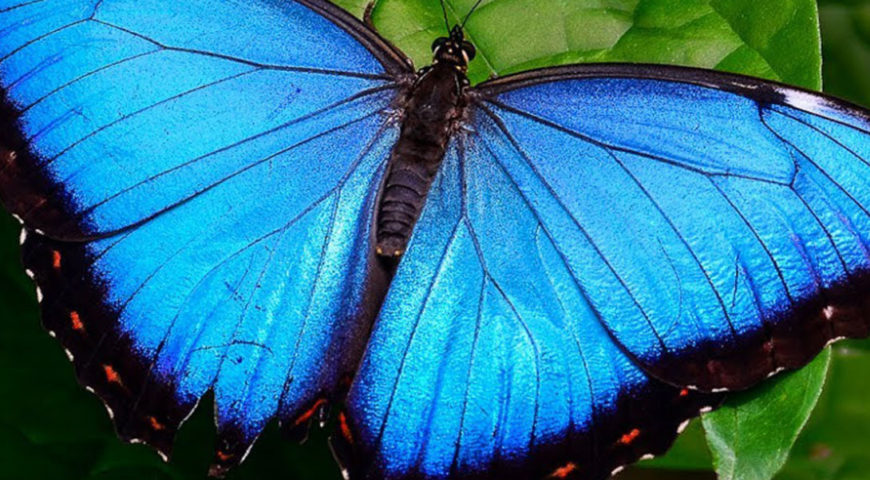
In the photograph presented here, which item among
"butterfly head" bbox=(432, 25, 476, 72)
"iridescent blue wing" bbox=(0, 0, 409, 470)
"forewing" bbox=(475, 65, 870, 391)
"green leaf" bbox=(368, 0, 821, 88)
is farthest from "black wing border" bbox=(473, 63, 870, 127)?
"iridescent blue wing" bbox=(0, 0, 409, 470)

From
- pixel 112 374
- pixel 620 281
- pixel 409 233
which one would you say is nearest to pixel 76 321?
pixel 112 374

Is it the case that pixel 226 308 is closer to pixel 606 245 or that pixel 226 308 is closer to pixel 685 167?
pixel 606 245

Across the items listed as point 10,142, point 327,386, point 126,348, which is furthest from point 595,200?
point 10,142

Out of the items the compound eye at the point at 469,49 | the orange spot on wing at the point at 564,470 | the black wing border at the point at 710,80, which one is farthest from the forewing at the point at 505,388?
the compound eye at the point at 469,49

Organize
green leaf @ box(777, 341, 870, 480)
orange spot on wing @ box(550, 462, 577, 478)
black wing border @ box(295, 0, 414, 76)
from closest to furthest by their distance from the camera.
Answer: orange spot on wing @ box(550, 462, 577, 478) < black wing border @ box(295, 0, 414, 76) < green leaf @ box(777, 341, 870, 480)

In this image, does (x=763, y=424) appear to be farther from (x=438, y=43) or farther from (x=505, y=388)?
(x=438, y=43)

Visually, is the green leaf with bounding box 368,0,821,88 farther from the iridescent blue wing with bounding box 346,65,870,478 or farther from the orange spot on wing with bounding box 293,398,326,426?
the orange spot on wing with bounding box 293,398,326,426
